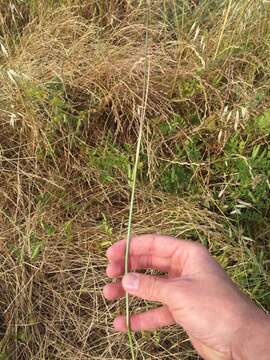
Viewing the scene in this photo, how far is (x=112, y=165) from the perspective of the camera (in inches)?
70.1

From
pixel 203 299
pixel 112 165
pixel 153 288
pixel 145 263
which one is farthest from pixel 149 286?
pixel 112 165

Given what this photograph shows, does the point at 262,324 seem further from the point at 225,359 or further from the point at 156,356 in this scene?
the point at 156,356

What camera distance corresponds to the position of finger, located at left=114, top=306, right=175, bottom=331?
4.42 ft

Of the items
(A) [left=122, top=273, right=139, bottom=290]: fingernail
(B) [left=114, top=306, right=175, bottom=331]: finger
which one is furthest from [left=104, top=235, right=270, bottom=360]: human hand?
(B) [left=114, top=306, right=175, bottom=331]: finger

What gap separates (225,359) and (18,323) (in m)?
0.67

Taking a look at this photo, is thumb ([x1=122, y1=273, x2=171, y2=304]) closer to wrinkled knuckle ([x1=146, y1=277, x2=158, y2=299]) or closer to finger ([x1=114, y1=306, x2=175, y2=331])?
wrinkled knuckle ([x1=146, y1=277, x2=158, y2=299])

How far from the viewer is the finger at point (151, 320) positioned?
1346mm

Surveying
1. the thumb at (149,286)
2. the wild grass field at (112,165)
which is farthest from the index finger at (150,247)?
the wild grass field at (112,165)

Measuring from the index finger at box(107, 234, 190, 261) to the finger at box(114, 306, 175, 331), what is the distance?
149mm

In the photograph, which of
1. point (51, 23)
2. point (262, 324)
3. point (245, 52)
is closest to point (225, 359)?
point (262, 324)

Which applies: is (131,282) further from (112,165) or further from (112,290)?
(112,165)

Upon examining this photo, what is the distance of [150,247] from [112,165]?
512 mm

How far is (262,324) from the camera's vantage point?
44.7 inches

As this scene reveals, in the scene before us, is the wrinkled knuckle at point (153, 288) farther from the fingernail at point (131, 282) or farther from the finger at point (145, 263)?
the finger at point (145, 263)
